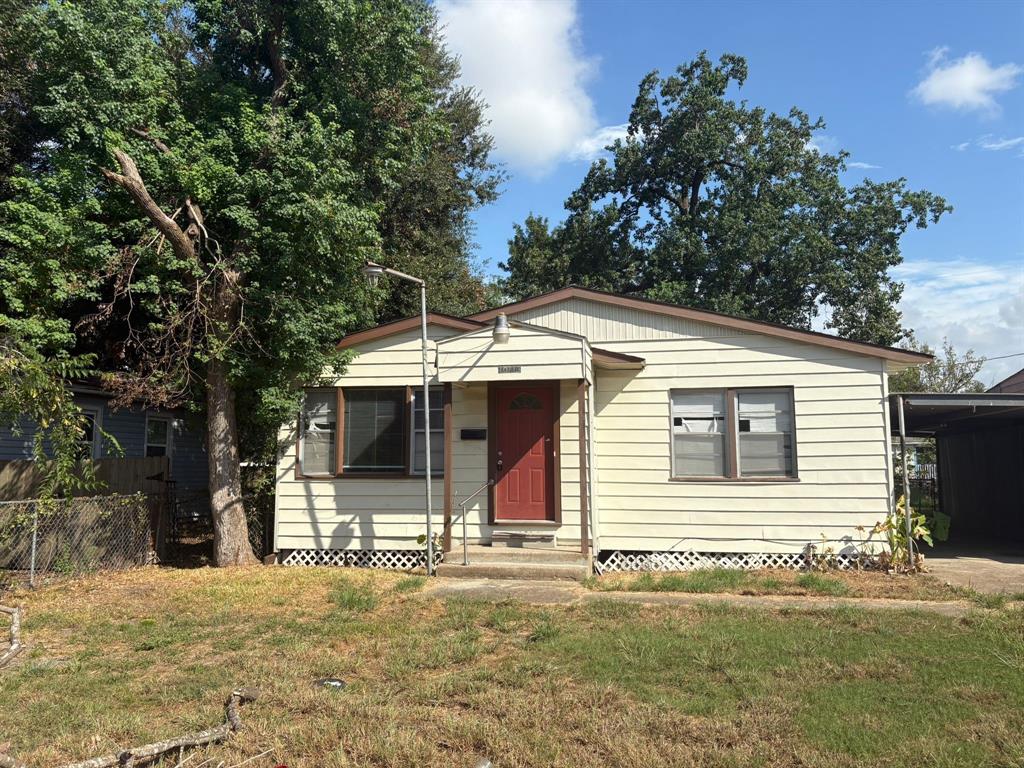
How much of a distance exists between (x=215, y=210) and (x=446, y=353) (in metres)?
3.82

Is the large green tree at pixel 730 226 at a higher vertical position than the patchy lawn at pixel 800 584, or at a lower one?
higher

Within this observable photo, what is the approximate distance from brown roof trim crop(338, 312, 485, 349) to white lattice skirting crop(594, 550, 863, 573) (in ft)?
12.3

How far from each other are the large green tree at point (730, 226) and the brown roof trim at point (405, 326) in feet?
48.3

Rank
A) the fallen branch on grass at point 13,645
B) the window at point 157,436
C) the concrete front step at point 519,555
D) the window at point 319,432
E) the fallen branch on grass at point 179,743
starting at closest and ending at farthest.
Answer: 1. the fallen branch on grass at point 179,743
2. the fallen branch on grass at point 13,645
3. the concrete front step at point 519,555
4. the window at point 319,432
5. the window at point 157,436

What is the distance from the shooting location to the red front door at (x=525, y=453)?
10.0 metres

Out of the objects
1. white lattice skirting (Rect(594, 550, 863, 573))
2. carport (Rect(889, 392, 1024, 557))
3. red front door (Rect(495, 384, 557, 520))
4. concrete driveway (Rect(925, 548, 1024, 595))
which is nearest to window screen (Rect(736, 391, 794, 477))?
white lattice skirting (Rect(594, 550, 863, 573))

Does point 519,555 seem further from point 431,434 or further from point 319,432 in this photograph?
point 319,432

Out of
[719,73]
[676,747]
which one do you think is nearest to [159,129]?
[676,747]

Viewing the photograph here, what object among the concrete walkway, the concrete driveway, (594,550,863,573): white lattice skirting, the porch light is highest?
the porch light

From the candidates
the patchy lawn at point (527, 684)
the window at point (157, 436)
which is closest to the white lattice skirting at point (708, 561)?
the patchy lawn at point (527, 684)

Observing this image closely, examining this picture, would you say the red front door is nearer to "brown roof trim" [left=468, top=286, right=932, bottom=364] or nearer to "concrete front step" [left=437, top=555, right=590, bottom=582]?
"concrete front step" [left=437, top=555, right=590, bottom=582]

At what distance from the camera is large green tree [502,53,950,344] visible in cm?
2494

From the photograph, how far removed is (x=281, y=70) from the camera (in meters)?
11.4

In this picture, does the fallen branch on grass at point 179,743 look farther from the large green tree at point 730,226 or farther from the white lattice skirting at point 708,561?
the large green tree at point 730,226
